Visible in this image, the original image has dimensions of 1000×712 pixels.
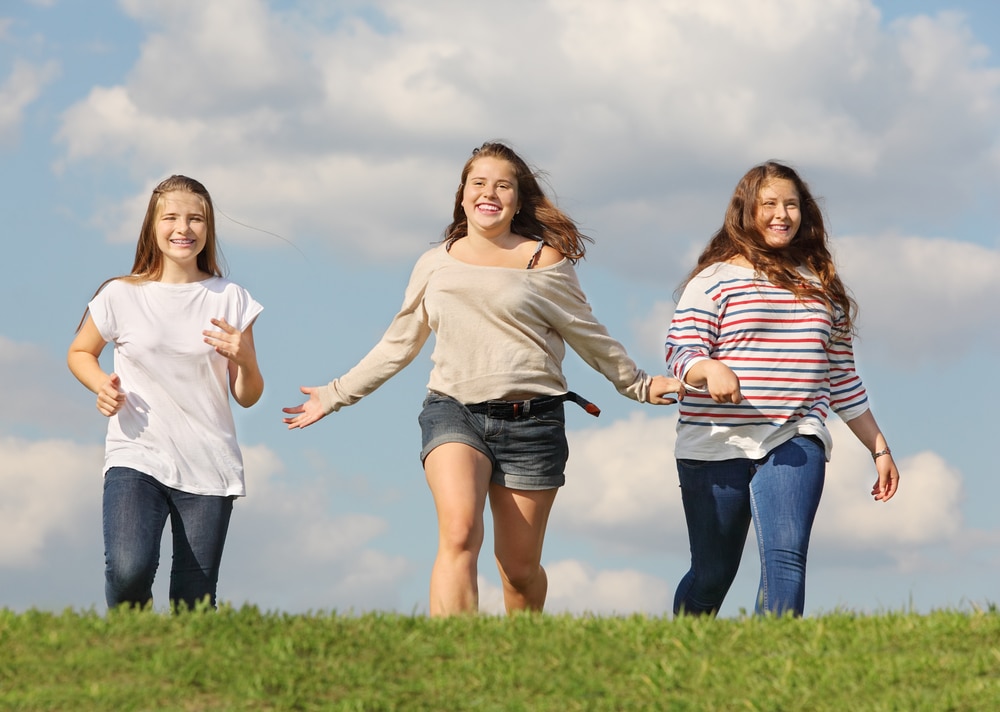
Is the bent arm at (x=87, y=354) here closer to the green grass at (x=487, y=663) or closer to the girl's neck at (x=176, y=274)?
the girl's neck at (x=176, y=274)

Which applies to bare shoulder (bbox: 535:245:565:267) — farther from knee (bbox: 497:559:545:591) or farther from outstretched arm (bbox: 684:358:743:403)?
knee (bbox: 497:559:545:591)

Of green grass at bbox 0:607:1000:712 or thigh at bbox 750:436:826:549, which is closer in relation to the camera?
green grass at bbox 0:607:1000:712

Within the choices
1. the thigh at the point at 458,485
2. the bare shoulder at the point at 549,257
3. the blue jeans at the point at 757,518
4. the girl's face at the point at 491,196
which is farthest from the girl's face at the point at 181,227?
the blue jeans at the point at 757,518

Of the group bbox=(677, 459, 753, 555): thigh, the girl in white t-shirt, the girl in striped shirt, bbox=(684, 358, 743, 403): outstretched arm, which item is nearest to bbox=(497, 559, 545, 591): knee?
the girl in striped shirt

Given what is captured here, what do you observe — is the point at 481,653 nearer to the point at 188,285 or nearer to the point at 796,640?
the point at 796,640

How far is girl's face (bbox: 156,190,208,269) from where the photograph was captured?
352 inches

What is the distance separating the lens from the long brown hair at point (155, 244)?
9070 millimetres

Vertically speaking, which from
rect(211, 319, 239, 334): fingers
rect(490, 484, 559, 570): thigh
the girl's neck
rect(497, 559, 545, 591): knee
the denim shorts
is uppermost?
the girl's neck

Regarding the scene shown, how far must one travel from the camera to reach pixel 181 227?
8.91 meters

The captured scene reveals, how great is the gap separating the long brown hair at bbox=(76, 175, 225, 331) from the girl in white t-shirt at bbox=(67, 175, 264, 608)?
0.04 feet

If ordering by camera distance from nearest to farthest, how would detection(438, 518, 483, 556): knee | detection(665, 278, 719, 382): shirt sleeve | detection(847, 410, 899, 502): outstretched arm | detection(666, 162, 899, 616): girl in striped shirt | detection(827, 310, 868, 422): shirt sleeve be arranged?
detection(438, 518, 483, 556): knee
detection(666, 162, 899, 616): girl in striped shirt
detection(665, 278, 719, 382): shirt sleeve
detection(827, 310, 868, 422): shirt sleeve
detection(847, 410, 899, 502): outstretched arm

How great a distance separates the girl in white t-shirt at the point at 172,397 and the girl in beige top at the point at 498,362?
1.06m

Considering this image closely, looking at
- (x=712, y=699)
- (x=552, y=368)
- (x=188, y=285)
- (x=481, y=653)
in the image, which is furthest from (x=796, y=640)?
(x=188, y=285)

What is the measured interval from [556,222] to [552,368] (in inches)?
42.0
